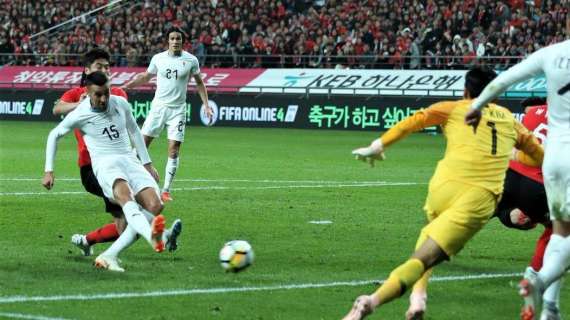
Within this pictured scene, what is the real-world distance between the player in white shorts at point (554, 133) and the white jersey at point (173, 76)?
33.6 feet

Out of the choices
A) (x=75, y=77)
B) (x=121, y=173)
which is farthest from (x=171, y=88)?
(x=75, y=77)

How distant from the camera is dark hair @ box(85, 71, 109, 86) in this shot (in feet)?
33.5

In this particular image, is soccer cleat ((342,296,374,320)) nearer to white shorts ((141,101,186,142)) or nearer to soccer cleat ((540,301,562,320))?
soccer cleat ((540,301,562,320))

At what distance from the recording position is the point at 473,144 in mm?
7801

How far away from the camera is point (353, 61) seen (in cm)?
3816

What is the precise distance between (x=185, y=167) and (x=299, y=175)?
2.60 m

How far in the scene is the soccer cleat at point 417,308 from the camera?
303 inches

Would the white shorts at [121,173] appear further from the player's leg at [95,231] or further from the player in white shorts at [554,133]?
the player in white shorts at [554,133]

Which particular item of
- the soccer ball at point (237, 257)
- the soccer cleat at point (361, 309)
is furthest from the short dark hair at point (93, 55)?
the soccer cleat at point (361, 309)

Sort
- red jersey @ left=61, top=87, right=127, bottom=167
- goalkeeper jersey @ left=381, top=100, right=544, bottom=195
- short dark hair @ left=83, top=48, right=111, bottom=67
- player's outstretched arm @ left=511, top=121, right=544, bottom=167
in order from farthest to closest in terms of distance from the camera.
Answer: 1. short dark hair @ left=83, top=48, right=111, bottom=67
2. red jersey @ left=61, top=87, right=127, bottom=167
3. player's outstretched arm @ left=511, top=121, right=544, bottom=167
4. goalkeeper jersey @ left=381, top=100, right=544, bottom=195

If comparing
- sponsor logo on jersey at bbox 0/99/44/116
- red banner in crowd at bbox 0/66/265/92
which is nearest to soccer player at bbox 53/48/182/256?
red banner in crowd at bbox 0/66/265/92

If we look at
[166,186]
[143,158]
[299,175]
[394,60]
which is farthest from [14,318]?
[394,60]

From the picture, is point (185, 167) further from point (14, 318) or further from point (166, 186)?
point (14, 318)

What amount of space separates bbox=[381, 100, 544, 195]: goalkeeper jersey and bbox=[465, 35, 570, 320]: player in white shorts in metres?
0.10
